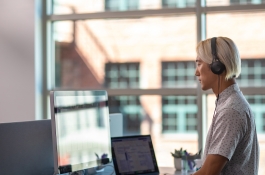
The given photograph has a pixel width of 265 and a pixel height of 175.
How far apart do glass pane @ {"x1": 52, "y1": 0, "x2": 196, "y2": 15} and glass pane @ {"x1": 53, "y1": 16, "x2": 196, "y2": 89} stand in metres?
0.11

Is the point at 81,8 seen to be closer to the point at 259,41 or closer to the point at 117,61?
the point at 117,61

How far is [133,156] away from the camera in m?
2.56

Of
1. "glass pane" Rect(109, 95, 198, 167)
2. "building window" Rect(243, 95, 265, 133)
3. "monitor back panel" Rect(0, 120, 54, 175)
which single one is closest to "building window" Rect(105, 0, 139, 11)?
"glass pane" Rect(109, 95, 198, 167)

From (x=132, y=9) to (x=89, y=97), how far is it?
6.54ft

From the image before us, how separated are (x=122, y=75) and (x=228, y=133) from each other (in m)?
2.51

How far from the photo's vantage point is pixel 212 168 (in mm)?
1766

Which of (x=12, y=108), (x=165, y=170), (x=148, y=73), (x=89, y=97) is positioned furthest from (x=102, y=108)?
(x=12, y=108)

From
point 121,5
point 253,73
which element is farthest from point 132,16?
Answer: point 253,73

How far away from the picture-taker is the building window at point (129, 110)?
419cm

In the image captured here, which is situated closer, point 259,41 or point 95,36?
point 259,41

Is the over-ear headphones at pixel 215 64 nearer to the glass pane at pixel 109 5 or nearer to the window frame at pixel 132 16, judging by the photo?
the window frame at pixel 132 16

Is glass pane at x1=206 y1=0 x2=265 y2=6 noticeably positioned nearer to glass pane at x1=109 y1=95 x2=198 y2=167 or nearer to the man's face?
glass pane at x1=109 y1=95 x2=198 y2=167

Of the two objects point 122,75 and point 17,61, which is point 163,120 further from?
point 17,61

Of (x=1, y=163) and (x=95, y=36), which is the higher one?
(x=95, y=36)
